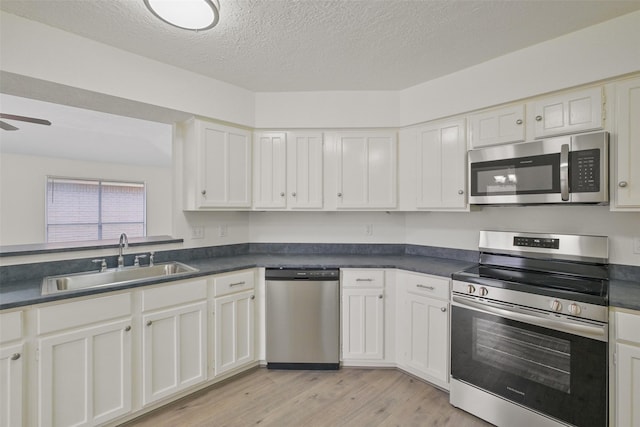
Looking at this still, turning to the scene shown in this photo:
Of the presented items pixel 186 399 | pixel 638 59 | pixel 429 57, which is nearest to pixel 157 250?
pixel 186 399

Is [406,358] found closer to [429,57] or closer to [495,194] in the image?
[495,194]

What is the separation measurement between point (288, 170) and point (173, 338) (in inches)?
64.8

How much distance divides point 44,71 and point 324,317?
2.53 meters

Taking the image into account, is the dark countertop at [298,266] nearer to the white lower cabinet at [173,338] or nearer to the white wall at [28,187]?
the white lower cabinet at [173,338]

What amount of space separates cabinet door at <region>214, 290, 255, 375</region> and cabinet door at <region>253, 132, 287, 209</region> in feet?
2.83

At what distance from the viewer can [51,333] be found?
161cm

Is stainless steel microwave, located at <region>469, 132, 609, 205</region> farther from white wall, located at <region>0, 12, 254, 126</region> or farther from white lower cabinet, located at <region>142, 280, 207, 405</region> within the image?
white lower cabinet, located at <region>142, 280, 207, 405</region>

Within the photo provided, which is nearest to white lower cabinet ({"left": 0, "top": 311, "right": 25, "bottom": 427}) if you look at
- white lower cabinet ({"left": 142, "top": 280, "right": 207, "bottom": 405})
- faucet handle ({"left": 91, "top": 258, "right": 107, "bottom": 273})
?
white lower cabinet ({"left": 142, "top": 280, "right": 207, "bottom": 405})

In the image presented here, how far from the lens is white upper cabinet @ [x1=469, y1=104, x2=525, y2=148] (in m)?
2.10

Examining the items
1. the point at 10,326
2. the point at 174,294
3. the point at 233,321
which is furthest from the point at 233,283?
the point at 10,326

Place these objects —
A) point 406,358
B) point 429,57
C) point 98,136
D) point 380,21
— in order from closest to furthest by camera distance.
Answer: point 380,21 → point 429,57 → point 406,358 → point 98,136

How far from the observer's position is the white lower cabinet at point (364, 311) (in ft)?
8.27

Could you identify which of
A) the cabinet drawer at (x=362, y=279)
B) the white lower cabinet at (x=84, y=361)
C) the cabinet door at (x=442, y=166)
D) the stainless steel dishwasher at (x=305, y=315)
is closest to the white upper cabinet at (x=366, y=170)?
the cabinet door at (x=442, y=166)

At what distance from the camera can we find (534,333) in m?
1.74
